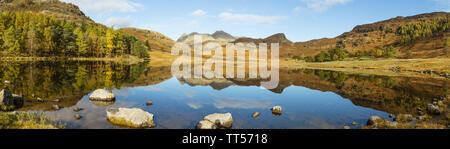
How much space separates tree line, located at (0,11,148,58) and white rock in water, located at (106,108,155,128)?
87.6 metres

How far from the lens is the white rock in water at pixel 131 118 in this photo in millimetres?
13625

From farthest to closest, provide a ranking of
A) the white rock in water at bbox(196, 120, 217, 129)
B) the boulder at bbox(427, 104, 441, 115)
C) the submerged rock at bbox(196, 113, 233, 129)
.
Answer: the boulder at bbox(427, 104, 441, 115)
the submerged rock at bbox(196, 113, 233, 129)
the white rock in water at bbox(196, 120, 217, 129)

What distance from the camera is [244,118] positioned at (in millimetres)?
17250

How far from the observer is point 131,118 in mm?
13773

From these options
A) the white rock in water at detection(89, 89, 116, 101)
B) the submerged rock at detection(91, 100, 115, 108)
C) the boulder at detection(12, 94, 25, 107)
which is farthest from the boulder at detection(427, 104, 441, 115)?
the boulder at detection(12, 94, 25, 107)

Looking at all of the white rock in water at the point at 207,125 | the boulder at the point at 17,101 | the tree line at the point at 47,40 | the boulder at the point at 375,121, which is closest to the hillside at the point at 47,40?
the tree line at the point at 47,40

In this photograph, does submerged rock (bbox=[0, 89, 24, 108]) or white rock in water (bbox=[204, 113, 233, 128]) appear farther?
submerged rock (bbox=[0, 89, 24, 108])

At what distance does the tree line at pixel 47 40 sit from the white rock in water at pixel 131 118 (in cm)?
8762

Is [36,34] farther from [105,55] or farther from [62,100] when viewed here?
[62,100]

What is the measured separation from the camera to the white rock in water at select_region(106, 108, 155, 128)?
536 inches

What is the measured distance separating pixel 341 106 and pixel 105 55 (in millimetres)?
111471

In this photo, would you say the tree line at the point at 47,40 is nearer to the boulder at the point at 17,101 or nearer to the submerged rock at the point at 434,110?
the boulder at the point at 17,101

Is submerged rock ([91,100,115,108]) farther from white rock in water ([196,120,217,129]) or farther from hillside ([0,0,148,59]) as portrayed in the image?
hillside ([0,0,148,59])
